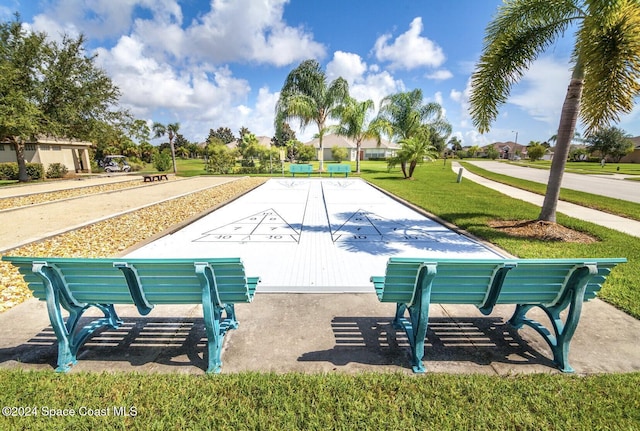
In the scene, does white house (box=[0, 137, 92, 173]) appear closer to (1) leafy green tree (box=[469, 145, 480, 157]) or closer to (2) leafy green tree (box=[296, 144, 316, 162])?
(2) leafy green tree (box=[296, 144, 316, 162])

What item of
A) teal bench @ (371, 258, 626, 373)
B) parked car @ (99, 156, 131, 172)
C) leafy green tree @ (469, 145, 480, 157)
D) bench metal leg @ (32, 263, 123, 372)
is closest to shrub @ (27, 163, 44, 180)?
parked car @ (99, 156, 131, 172)

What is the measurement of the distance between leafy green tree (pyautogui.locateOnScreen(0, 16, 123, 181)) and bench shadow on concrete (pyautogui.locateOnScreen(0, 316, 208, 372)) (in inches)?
804

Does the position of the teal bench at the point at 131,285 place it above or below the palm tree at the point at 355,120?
below

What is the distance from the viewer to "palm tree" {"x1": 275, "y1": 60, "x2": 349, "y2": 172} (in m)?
25.8

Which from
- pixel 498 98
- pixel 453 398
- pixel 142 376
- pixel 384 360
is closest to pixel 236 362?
pixel 142 376

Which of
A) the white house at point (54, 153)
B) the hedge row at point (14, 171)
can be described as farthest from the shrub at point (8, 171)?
the white house at point (54, 153)

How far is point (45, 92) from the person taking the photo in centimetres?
2036

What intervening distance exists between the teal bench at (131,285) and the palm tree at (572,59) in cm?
688

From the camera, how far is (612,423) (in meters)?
2.01

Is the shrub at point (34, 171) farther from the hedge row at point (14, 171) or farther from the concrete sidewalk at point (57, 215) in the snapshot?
the concrete sidewalk at point (57, 215)

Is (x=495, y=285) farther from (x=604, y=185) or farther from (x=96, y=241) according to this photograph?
(x=604, y=185)

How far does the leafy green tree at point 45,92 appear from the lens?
1697cm

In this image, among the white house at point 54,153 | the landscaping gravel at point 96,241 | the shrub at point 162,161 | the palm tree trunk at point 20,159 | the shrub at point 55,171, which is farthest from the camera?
the shrub at point 162,161

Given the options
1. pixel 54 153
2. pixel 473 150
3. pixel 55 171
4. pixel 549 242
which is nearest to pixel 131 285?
pixel 549 242
